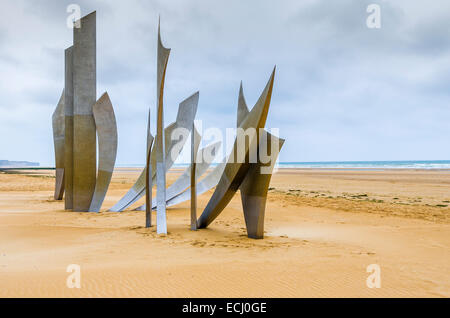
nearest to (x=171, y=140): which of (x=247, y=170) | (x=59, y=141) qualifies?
(x=247, y=170)

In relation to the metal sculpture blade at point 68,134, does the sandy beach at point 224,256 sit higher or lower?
lower

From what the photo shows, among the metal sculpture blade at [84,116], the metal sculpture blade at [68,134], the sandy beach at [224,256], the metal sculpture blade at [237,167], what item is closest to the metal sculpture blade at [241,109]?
the metal sculpture blade at [237,167]

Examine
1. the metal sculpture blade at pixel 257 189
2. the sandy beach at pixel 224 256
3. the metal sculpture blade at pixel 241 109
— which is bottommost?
the sandy beach at pixel 224 256

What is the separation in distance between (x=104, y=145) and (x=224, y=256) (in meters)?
7.87

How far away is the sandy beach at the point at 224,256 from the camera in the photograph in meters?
3.87

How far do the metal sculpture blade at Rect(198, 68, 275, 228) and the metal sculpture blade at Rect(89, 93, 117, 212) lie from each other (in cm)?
509

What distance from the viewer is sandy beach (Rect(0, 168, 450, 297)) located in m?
3.87

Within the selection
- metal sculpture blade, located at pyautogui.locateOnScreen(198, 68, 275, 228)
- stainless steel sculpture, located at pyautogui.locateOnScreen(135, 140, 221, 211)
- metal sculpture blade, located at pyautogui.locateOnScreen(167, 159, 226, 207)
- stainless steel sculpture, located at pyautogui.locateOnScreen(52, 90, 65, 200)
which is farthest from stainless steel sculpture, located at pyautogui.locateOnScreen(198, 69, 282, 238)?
stainless steel sculpture, located at pyautogui.locateOnScreen(52, 90, 65, 200)

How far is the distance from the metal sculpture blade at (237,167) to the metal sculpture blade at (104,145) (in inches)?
200

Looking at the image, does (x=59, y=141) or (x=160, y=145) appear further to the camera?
(x=59, y=141)

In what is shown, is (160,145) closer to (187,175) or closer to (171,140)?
(187,175)

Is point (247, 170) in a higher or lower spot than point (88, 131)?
lower

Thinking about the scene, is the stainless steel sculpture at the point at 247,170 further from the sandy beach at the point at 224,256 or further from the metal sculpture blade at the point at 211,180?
the metal sculpture blade at the point at 211,180

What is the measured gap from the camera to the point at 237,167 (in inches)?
263
